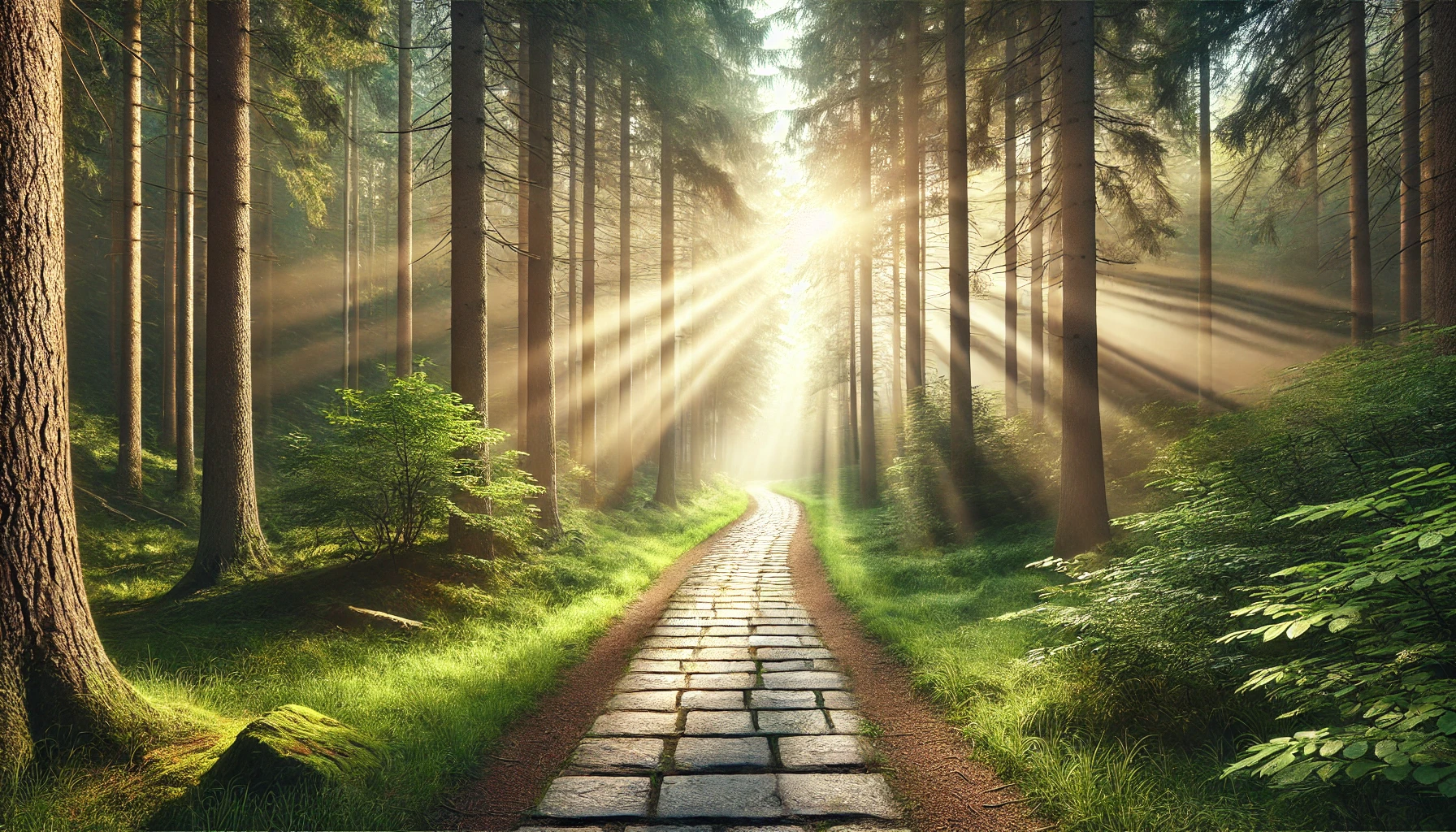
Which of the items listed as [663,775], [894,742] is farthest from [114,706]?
[894,742]

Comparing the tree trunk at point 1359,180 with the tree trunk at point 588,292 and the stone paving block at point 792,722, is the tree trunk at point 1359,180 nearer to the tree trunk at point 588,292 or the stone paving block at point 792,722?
the stone paving block at point 792,722

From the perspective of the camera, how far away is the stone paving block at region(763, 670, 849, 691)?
505 cm

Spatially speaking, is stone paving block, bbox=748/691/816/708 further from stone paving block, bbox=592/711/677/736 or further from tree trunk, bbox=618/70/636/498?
tree trunk, bbox=618/70/636/498

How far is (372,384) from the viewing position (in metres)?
24.3

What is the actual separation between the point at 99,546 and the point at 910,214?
16.4 metres

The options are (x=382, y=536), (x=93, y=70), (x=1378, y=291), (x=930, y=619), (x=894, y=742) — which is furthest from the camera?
(x=1378, y=291)

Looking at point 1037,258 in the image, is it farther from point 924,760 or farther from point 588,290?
point 924,760

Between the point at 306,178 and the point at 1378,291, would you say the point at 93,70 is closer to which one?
the point at 306,178

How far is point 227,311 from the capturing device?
763 cm

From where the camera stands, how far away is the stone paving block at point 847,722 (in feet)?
13.7

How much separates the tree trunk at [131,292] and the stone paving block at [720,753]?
1250cm

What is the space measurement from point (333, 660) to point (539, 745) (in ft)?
7.35

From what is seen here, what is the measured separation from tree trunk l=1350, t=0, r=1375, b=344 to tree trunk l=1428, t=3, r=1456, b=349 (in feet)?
15.0

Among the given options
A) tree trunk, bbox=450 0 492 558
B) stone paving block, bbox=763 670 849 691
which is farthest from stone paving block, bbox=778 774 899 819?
tree trunk, bbox=450 0 492 558
